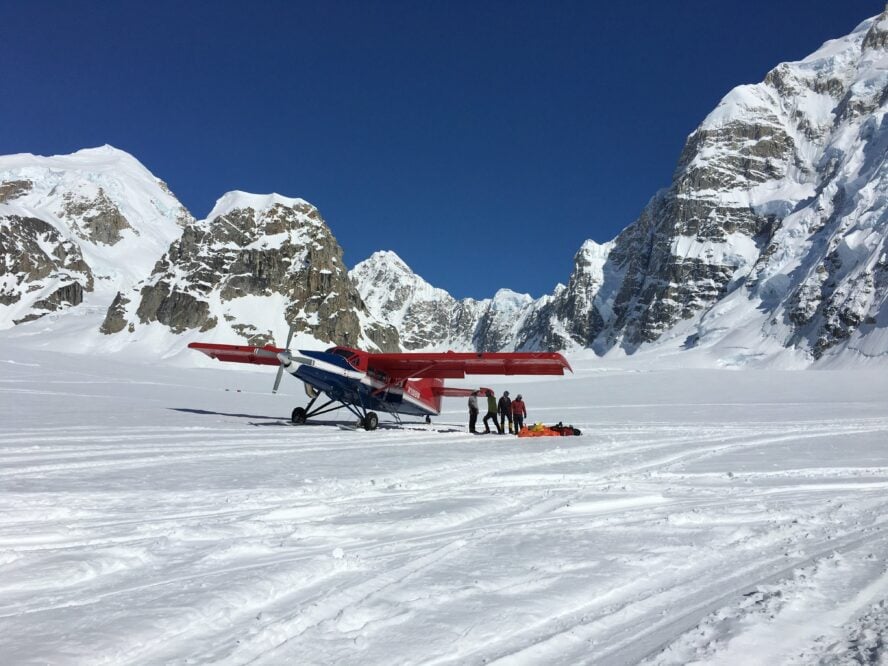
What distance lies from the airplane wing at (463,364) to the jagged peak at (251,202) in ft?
491

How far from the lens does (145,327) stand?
137 meters

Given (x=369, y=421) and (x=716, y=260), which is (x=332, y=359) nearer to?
(x=369, y=421)

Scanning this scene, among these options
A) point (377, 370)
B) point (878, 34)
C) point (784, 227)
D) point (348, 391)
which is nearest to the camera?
point (348, 391)

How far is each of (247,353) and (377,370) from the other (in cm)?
511

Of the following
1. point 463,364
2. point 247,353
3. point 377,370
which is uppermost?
point 463,364

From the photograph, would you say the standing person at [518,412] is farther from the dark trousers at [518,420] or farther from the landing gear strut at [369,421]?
the landing gear strut at [369,421]

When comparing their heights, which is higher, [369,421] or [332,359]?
[332,359]

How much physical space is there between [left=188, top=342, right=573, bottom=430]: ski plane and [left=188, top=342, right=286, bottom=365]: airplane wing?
4 centimetres

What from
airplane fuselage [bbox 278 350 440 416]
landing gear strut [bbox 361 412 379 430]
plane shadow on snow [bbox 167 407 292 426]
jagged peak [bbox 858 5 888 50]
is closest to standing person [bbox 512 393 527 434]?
airplane fuselage [bbox 278 350 440 416]

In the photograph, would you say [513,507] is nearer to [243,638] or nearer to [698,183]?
[243,638]

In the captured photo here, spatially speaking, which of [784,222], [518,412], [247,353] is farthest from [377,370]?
[784,222]

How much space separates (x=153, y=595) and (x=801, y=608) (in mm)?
4258

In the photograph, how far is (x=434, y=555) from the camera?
15.8 feet

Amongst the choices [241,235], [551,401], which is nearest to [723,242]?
[241,235]
